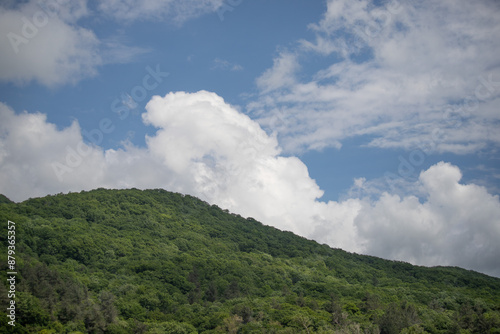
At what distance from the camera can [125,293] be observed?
306ft

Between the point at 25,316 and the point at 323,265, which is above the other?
the point at 323,265

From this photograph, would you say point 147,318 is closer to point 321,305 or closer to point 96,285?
point 96,285

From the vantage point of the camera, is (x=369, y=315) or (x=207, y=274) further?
(x=207, y=274)

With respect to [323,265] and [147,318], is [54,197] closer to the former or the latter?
[147,318]

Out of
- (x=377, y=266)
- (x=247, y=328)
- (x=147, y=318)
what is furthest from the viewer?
(x=377, y=266)

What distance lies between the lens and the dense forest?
73375mm

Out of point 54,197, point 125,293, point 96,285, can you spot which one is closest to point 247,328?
point 125,293

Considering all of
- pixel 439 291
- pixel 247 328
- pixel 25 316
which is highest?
pixel 439 291

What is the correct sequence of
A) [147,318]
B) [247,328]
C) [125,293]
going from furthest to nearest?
[125,293]
[147,318]
[247,328]

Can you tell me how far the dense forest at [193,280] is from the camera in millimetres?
73375

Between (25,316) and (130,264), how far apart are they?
150 feet

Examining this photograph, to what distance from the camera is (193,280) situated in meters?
110

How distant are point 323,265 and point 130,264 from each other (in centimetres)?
6634

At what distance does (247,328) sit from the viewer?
250ft
